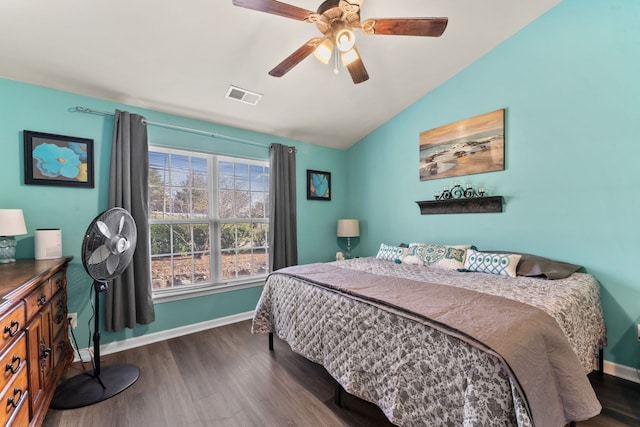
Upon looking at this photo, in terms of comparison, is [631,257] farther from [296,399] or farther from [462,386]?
[296,399]

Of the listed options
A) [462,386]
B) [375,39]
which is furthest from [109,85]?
[462,386]

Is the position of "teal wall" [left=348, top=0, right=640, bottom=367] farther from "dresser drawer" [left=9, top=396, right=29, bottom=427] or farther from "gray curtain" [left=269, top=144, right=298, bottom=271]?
"dresser drawer" [left=9, top=396, right=29, bottom=427]

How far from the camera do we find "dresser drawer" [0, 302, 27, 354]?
3.63 ft

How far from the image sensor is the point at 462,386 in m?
1.16

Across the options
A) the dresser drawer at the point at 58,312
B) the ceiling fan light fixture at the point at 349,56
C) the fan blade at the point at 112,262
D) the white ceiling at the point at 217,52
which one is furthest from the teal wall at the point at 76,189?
the ceiling fan light fixture at the point at 349,56

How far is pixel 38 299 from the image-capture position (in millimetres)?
1546

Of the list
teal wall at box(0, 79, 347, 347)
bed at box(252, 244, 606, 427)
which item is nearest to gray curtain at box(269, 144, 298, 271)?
teal wall at box(0, 79, 347, 347)

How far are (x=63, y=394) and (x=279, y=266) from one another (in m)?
2.16

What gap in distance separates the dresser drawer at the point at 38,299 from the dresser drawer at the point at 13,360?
0.14 m

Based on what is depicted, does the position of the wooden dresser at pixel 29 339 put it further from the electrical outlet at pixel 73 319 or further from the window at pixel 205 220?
the window at pixel 205 220

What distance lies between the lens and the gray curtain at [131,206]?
2428mm

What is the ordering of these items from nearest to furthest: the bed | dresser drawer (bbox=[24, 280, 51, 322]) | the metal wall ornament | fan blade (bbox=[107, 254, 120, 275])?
1. the bed
2. dresser drawer (bbox=[24, 280, 51, 322])
3. fan blade (bbox=[107, 254, 120, 275])
4. the metal wall ornament

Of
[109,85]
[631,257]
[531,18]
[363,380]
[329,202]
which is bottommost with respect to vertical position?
[363,380]

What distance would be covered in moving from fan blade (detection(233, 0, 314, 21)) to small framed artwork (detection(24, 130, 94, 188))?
6.54 ft
